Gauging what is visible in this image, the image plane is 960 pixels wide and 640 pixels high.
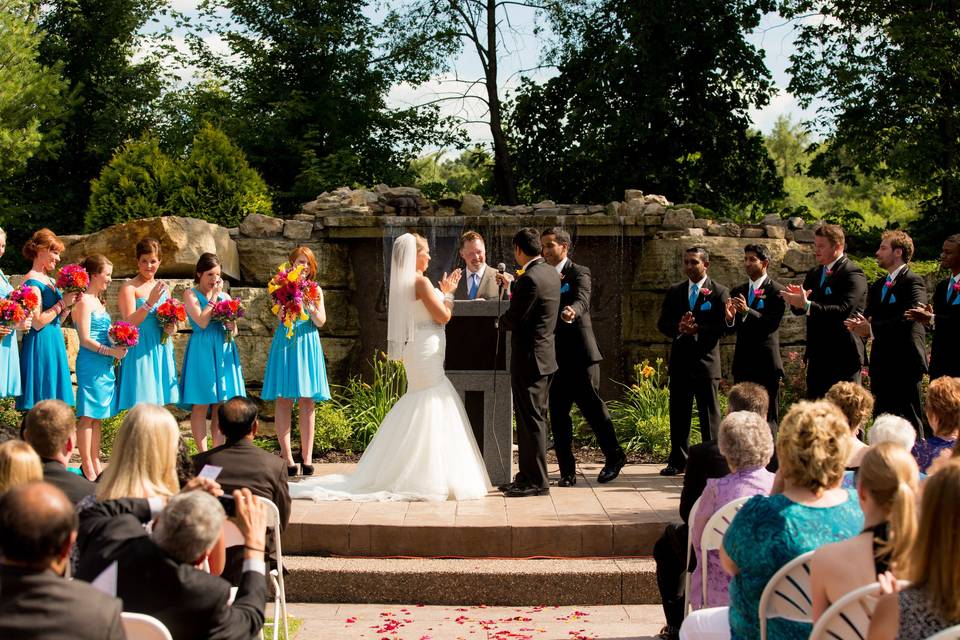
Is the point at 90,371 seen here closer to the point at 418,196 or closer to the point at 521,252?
the point at 521,252

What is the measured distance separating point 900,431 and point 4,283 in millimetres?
6334

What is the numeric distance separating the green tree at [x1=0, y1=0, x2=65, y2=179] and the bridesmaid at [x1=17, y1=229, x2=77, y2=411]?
26.5 feet

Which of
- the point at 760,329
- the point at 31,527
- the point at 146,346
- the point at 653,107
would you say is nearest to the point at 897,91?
the point at 653,107

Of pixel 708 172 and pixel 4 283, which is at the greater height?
pixel 708 172

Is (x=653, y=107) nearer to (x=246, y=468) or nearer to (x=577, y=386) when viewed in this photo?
(x=577, y=386)

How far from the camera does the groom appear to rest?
7316 mm

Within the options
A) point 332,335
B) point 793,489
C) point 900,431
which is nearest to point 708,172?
point 332,335

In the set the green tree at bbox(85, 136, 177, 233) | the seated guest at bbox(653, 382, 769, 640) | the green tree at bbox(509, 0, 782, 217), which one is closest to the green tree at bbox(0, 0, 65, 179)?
the green tree at bbox(85, 136, 177, 233)

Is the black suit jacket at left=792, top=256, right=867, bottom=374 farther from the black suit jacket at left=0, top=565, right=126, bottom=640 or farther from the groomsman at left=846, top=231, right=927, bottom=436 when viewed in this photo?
the black suit jacket at left=0, top=565, right=126, bottom=640

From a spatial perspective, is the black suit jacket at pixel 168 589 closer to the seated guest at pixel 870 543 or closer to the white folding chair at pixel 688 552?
the seated guest at pixel 870 543

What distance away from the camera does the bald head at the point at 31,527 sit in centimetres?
246

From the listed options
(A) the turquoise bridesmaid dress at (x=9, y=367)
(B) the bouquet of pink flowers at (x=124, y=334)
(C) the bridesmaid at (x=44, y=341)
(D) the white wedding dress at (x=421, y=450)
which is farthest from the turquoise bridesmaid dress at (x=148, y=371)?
(D) the white wedding dress at (x=421, y=450)

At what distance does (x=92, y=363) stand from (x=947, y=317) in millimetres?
6271

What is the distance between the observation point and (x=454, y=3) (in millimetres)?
17625
